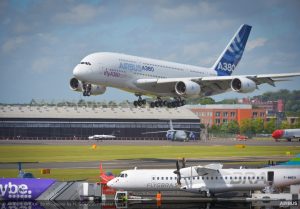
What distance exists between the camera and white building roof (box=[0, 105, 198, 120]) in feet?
528

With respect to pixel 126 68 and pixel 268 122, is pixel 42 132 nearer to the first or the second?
pixel 268 122

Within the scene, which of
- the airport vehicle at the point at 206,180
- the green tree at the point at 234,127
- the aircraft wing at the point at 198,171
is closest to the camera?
the airport vehicle at the point at 206,180

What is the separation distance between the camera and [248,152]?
107 meters

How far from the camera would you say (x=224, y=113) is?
18462 cm

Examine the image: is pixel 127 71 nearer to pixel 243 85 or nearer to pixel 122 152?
pixel 243 85

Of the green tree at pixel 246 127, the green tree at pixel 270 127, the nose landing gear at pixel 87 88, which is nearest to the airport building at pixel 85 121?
the green tree at pixel 246 127

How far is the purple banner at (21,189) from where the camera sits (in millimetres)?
58969

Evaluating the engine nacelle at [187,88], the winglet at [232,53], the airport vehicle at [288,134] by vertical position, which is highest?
the winglet at [232,53]

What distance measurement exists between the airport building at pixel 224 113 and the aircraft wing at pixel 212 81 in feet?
216

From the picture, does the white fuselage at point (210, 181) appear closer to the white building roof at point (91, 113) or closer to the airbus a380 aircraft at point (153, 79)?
the airbus a380 aircraft at point (153, 79)

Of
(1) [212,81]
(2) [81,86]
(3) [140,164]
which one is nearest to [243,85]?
(1) [212,81]

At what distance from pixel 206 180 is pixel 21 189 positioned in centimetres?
1667

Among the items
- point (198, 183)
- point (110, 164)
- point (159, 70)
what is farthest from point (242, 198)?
point (159, 70)

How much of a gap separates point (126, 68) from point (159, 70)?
7127mm
